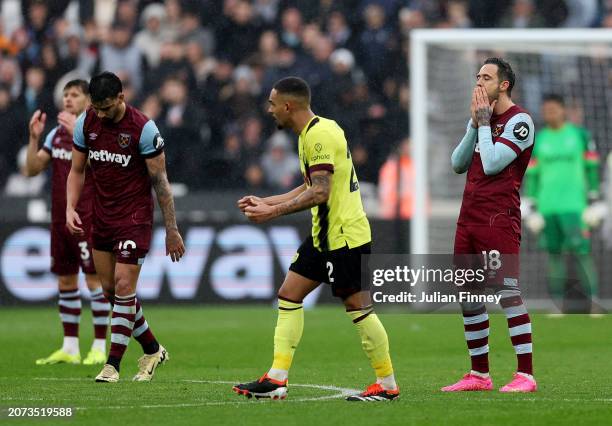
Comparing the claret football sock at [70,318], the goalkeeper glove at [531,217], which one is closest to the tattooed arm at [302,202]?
the claret football sock at [70,318]

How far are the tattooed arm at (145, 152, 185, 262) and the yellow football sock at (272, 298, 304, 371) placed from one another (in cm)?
160

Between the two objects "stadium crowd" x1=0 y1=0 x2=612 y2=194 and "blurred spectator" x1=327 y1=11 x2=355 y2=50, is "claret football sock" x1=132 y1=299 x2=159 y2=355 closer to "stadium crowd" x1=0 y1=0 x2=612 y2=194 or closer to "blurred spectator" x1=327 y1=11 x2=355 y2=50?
"stadium crowd" x1=0 y1=0 x2=612 y2=194

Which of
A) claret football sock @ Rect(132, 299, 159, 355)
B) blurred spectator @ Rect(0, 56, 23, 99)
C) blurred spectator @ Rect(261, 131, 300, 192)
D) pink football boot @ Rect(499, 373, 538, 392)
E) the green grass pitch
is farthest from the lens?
blurred spectator @ Rect(0, 56, 23, 99)

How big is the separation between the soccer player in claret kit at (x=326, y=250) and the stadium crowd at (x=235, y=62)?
11333mm

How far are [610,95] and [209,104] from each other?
21.3 ft

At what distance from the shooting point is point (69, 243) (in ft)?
41.8

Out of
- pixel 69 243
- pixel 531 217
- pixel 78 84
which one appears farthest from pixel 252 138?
pixel 78 84

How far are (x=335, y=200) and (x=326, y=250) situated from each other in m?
0.34

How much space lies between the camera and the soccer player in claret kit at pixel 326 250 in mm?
8625

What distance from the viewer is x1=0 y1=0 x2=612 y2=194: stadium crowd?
2098 cm

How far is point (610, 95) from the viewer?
63.1 feet

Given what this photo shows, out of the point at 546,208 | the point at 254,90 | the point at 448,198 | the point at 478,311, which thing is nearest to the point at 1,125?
the point at 254,90

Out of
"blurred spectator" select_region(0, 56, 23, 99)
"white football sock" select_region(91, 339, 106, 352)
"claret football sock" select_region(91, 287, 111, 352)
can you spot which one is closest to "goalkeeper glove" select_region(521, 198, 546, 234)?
"claret football sock" select_region(91, 287, 111, 352)

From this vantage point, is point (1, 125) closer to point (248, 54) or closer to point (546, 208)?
point (248, 54)
